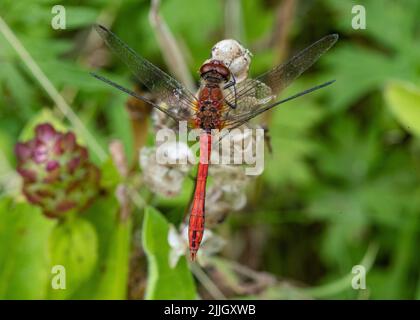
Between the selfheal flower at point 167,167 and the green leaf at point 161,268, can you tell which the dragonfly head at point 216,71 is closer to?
the selfheal flower at point 167,167

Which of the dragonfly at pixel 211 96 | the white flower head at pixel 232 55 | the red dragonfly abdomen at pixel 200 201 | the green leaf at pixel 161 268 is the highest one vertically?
the white flower head at pixel 232 55

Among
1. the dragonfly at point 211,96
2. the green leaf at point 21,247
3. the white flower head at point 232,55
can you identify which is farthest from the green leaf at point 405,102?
the green leaf at point 21,247

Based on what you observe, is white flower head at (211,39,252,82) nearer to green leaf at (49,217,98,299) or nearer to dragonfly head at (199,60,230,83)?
dragonfly head at (199,60,230,83)

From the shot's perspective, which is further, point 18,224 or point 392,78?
point 392,78

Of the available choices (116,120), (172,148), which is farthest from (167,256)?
(116,120)

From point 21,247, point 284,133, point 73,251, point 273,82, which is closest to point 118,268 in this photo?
point 73,251

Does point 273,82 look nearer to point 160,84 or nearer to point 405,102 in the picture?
point 160,84

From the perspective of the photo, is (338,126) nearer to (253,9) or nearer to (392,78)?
(392,78)
